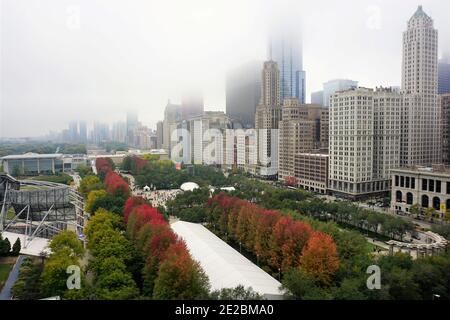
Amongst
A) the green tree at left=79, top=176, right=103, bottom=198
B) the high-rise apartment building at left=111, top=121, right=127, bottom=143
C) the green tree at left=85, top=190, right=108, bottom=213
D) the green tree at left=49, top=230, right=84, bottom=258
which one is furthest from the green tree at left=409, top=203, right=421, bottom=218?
the high-rise apartment building at left=111, top=121, right=127, bottom=143

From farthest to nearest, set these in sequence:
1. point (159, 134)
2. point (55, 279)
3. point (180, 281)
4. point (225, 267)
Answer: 1. point (159, 134)
2. point (225, 267)
3. point (55, 279)
4. point (180, 281)

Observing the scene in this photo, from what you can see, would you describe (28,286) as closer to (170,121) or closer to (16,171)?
(16,171)

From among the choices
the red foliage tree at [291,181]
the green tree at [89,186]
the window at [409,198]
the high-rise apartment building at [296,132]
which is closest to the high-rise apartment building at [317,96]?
the high-rise apartment building at [296,132]
